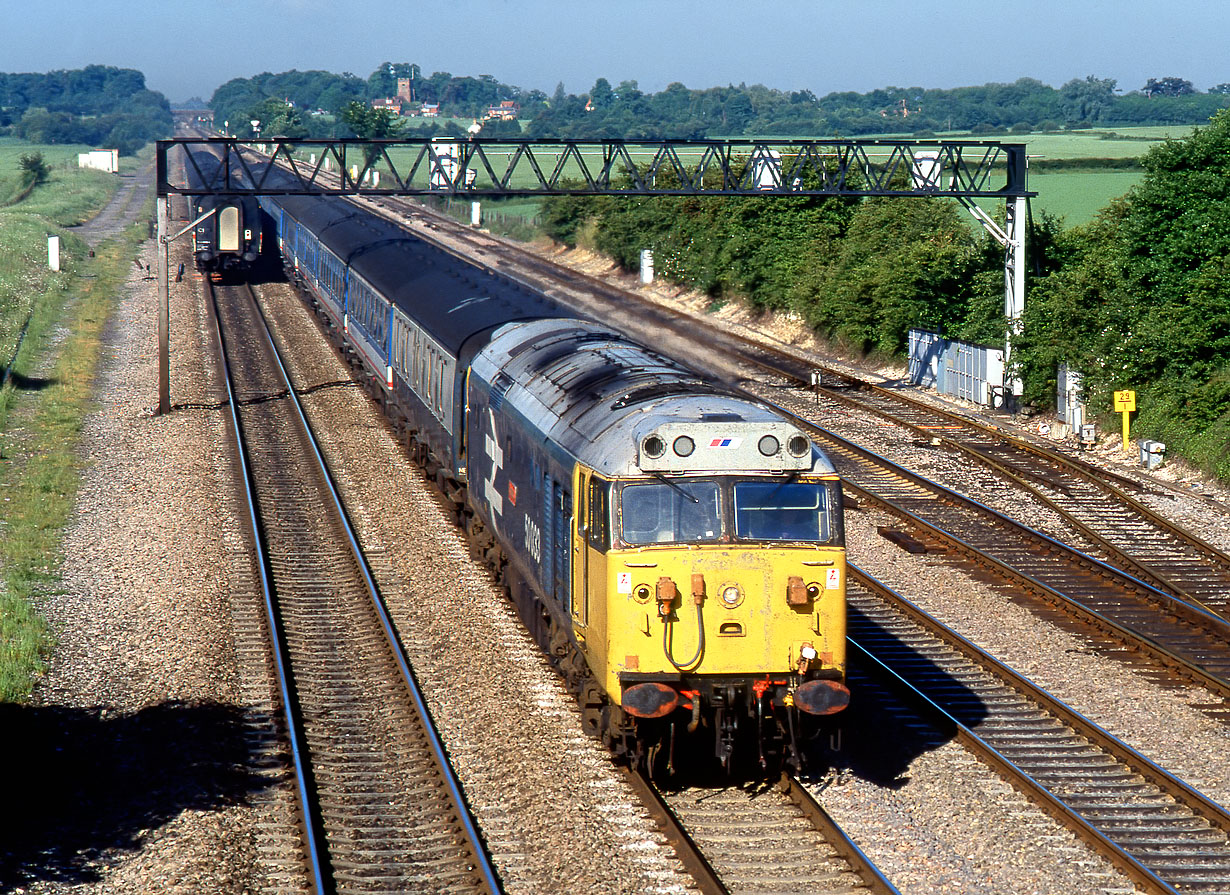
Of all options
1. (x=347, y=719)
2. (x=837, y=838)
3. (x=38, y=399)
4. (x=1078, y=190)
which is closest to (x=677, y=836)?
(x=837, y=838)

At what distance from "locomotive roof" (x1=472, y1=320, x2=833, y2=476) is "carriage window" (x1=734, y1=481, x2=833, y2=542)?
185 millimetres

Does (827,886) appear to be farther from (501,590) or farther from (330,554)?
(330,554)

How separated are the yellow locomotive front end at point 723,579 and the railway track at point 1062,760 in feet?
8.51

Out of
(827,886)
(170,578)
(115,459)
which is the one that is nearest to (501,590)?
(170,578)

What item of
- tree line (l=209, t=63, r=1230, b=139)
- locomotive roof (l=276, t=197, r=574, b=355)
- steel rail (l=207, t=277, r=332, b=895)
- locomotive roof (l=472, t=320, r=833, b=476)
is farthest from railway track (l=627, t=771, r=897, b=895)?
tree line (l=209, t=63, r=1230, b=139)

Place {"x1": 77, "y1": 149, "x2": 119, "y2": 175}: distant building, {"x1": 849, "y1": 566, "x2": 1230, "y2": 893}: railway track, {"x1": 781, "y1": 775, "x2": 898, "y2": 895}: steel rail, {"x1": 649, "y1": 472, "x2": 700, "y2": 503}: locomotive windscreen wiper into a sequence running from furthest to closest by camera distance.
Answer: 1. {"x1": 77, "y1": 149, "x2": 119, "y2": 175}: distant building
2. {"x1": 649, "y1": 472, "x2": 700, "y2": 503}: locomotive windscreen wiper
3. {"x1": 849, "y1": 566, "x2": 1230, "y2": 893}: railway track
4. {"x1": 781, "y1": 775, "x2": 898, "y2": 895}: steel rail

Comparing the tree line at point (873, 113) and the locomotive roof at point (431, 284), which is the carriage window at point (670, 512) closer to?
the locomotive roof at point (431, 284)

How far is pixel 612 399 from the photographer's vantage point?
525 inches

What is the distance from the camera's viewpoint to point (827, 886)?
10.5 m

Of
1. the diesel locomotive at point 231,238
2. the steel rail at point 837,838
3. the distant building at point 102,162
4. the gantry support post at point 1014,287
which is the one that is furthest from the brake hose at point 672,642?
the distant building at point 102,162

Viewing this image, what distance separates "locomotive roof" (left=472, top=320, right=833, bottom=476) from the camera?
11.6 meters

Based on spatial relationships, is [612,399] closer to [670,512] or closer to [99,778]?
[670,512]

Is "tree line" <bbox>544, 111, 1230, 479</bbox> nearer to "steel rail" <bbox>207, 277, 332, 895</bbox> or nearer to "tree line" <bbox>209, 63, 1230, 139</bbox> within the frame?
"steel rail" <bbox>207, 277, 332, 895</bbox>

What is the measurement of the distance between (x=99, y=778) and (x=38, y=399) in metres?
22.9
